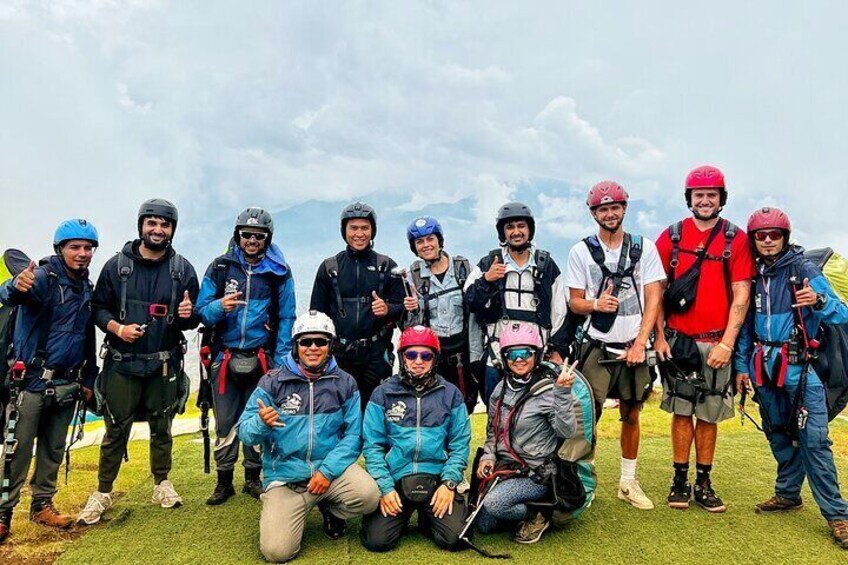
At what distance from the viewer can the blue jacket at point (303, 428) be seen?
20.1 feet

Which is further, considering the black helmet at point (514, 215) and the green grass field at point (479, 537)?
the black helmet at point (514, 215)

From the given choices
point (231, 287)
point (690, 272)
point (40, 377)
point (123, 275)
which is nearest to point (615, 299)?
point (690, 272)

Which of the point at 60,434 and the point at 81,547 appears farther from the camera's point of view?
the point at 60,434

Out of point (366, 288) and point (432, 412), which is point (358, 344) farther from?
point (432, 412)

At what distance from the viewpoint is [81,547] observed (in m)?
6.24

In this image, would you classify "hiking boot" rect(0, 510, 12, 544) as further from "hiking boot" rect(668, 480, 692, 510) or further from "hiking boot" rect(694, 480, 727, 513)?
"hiking boot" rect(694, 480, 727, 513)

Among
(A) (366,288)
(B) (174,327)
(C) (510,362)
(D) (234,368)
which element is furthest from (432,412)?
(B) (174,327)

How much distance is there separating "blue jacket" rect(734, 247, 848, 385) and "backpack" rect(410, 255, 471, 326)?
345 cm

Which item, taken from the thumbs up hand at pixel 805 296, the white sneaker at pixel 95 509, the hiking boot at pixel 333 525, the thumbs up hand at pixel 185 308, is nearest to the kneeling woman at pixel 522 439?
A: the hiking boot at pixel 333 525

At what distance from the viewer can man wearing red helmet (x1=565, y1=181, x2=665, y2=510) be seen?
688cm

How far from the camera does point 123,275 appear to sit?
6828 millimetres

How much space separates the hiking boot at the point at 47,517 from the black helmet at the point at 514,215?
6.25 metres

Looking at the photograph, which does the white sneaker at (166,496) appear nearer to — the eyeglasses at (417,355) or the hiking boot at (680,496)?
the eyeglasses at (417,355)

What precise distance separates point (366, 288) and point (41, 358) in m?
3.80
